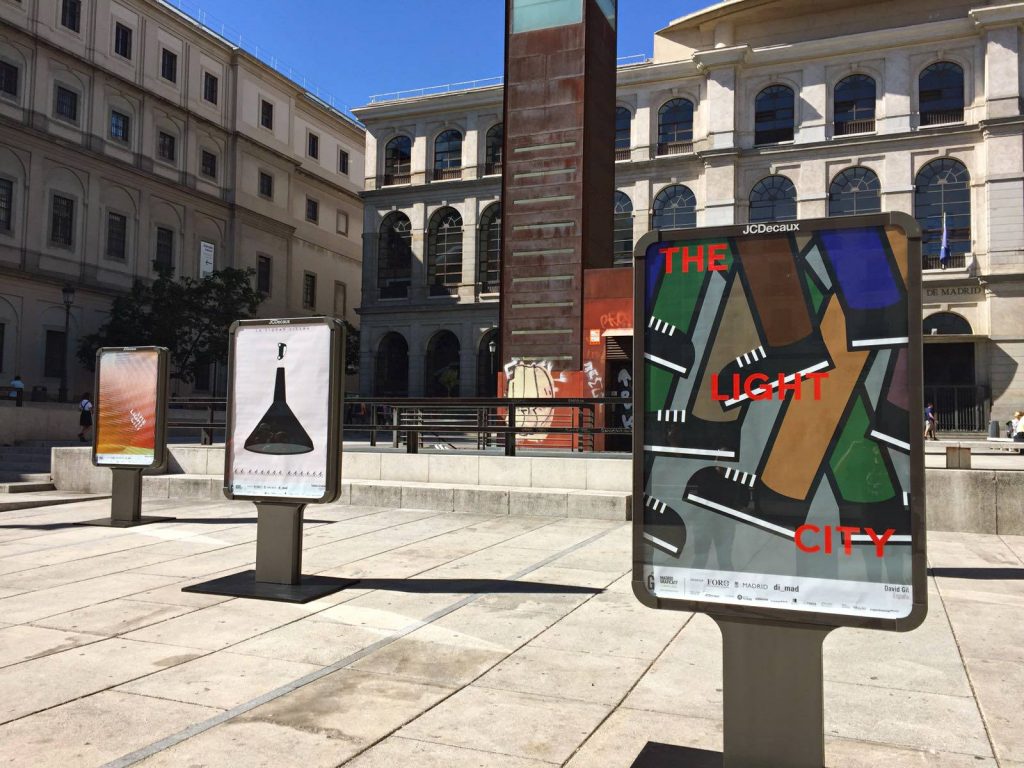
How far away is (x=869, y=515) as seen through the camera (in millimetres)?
2816

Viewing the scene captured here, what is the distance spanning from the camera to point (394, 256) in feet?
163

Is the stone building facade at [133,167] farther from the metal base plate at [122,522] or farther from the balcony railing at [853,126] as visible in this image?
the balcony railing at [853,126]

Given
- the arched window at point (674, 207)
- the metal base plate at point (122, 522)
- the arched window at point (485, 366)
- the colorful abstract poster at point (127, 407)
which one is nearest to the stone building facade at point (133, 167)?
the arched window at point (485, 366)

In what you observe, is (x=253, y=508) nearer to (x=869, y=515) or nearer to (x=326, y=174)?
(x=869, y=515)

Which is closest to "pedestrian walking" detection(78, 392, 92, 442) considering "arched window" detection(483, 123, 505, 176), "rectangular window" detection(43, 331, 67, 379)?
"rectangular window" detection(43, 331, 67, 379)

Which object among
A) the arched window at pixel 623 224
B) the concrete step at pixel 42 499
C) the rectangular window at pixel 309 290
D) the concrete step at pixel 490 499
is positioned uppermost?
the arched window at pixel 623 224

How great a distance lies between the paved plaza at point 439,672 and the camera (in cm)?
345

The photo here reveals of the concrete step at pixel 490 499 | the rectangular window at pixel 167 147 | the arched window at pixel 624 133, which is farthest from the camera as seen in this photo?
the rectangular window at pixel 167 147

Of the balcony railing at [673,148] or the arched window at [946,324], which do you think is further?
the balcony railing at [673,148]

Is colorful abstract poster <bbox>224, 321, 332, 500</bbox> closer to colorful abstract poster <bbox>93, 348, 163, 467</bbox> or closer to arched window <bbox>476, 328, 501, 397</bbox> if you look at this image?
colorful abstract poster <bbox>93, 348, 163, 467</bbox>

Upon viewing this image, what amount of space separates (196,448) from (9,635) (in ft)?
31.0

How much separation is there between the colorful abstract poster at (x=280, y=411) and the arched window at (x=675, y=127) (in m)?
39.2

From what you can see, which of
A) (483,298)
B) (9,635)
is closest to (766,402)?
(9,635)

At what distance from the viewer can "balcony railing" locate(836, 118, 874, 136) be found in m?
39.2
